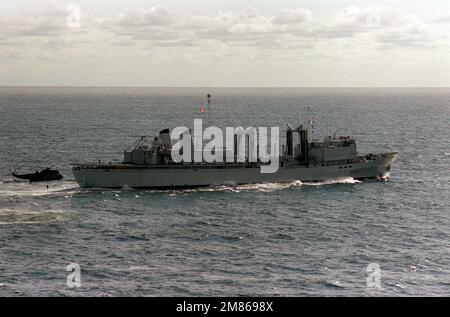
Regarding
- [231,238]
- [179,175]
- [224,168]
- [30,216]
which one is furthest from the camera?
[224,168]

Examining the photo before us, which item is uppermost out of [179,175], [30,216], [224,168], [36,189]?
[224,168]

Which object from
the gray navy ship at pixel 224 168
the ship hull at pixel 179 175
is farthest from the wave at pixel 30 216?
the gray navy ship at pixel 224 168

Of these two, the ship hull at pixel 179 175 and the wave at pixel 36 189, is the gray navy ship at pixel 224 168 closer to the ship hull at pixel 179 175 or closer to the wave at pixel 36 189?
the ship hull at pixel 179 175

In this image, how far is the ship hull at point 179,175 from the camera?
273 feet

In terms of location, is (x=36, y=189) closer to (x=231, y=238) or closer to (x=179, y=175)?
(x=179, y=175)

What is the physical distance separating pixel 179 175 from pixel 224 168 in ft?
19.4

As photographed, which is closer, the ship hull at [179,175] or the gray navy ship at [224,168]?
the ship hull at [179,175]

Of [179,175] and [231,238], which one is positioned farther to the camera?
[179,175]

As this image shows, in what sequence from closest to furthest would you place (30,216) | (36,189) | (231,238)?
(231,238) < (30,216) < (36,189)

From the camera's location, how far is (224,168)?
8612cm

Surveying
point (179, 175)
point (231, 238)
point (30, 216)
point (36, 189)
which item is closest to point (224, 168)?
point (179, 175)

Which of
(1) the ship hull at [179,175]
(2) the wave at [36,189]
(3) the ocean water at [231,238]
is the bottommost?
(3) the ocean water at [231,238]


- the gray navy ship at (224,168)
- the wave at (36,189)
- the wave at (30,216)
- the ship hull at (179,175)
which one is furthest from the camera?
the gray navy ship at (224,168)

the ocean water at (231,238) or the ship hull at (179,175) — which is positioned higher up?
the ship hull at (179,175)
